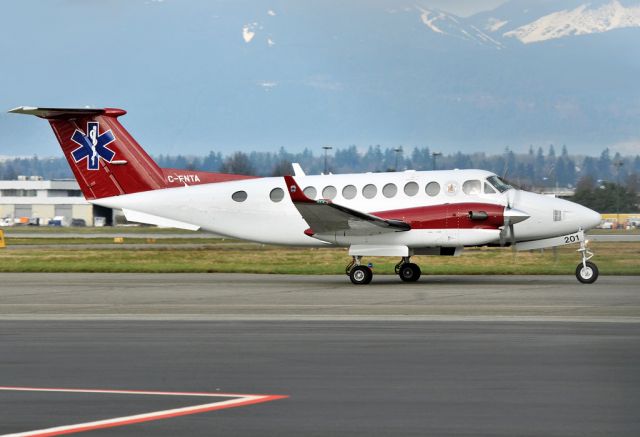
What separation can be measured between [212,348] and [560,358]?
461cm

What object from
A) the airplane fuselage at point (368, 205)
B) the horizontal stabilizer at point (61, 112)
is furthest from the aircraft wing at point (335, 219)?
the horizontal stabilizer at point (61, 112)

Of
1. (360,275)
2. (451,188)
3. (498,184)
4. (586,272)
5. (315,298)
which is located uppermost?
(498,184)

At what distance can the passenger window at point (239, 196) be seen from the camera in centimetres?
2906

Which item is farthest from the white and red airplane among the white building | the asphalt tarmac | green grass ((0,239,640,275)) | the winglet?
the white building

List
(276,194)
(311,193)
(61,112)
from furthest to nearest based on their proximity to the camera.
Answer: (276,194) < (61,112) < (311,193)

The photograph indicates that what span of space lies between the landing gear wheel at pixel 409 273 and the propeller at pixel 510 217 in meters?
2.48

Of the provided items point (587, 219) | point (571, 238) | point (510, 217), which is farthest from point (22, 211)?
point (587, 219)

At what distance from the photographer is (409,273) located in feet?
92.3

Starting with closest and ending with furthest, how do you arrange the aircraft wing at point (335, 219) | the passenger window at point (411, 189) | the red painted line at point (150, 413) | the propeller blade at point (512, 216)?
the red painted line at point (150, 413) < the aircraft wing at point (335, 219) < the propeller blade at point (512, 216) < the passenger window at point (411, 189)

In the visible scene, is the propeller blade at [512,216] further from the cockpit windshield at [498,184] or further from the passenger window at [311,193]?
the passenger window at [311,193]

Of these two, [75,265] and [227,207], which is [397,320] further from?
[75,265]

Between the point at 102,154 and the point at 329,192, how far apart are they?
662 cm

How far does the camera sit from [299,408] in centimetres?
968

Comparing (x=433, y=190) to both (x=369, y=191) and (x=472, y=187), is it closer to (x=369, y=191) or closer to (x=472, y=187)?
(x=472, y=187)
